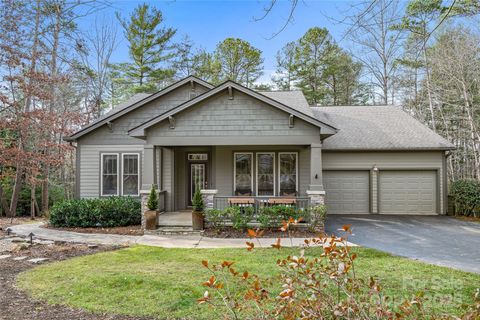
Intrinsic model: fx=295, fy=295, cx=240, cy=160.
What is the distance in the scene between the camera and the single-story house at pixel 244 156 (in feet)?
32.4

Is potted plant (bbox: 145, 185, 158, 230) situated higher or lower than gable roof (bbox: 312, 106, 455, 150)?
lower

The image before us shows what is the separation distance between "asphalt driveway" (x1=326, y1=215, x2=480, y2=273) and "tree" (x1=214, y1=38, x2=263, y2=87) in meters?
15.5

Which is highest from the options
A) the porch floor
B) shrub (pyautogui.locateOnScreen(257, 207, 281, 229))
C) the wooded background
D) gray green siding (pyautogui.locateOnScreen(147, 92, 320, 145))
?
the wooded background

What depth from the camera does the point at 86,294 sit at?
4.38 meters

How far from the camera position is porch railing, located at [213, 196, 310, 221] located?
9844 millimetres

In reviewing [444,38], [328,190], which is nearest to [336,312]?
[328,190]

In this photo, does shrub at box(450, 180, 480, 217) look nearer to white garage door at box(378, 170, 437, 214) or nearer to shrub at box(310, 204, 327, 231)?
white garage door at box(378, 170, 437, 214)

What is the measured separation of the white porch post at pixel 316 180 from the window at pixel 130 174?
7.06 metres

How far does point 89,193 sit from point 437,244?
40.3ft

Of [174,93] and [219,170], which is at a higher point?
[174,93]

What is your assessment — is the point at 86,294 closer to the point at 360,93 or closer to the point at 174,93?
the point at 174,93

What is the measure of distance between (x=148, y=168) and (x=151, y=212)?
58.6 inches

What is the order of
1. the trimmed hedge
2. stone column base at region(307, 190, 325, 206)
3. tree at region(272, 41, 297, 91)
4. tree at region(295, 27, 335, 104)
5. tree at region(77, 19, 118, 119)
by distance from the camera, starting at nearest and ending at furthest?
stone column base at region(307, 190, 325, 206) < the trimmed hedge < tree at region(77, 19, 118, 119) < tree at region(295, 27, 335, 104) < tree at region(272, 41, 297, 91)

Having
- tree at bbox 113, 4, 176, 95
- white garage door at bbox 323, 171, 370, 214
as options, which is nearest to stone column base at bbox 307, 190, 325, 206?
white garage door at bbox 323, 171, 370, 214
